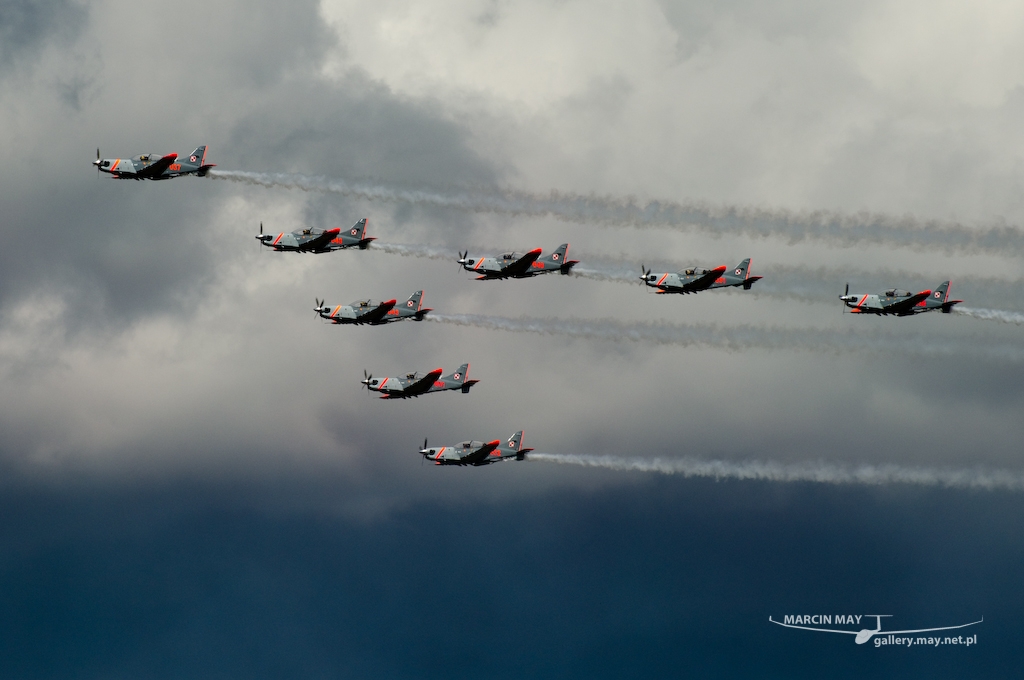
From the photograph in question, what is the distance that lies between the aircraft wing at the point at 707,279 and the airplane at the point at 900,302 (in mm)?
11618

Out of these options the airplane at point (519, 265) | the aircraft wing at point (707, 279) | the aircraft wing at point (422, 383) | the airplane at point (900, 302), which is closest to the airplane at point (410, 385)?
the aircraft wing at point (422, 383)

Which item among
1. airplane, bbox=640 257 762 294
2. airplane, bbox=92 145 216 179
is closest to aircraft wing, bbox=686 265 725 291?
airplane, bbox=640 257 762 294

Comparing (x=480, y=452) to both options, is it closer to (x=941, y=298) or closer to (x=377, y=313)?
(x=377, y=313)

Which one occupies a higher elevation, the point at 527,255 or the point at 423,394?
the point at 527,255

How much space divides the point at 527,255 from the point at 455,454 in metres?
24.3

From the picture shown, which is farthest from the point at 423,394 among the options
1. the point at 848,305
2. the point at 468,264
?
the point at 848,305

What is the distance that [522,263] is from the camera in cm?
12169

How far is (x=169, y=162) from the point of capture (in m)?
124

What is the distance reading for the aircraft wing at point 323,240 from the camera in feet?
407

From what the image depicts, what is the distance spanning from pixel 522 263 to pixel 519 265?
12.9 inches

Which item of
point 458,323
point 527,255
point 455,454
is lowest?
point 455,454

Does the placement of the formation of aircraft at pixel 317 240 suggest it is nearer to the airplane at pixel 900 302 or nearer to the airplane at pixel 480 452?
the airplane at pixel 480 452

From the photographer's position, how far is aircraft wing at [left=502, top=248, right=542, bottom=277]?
399 ft

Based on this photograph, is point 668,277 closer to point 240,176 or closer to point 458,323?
point 458,323
